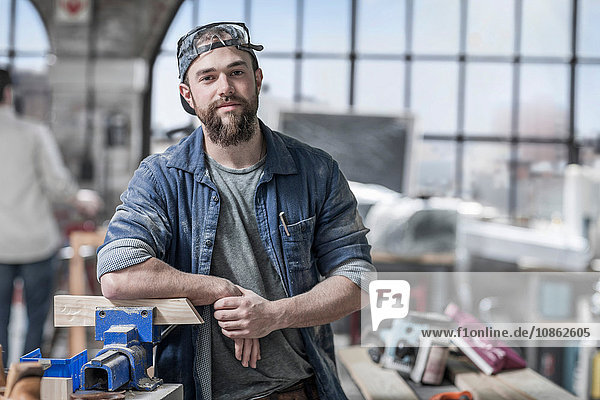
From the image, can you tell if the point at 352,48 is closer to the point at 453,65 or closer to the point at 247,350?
the point at 453,65

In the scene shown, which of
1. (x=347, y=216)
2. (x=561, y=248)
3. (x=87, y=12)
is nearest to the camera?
(x=347, y=216)

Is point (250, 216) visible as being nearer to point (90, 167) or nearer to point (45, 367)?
point (45, 367)

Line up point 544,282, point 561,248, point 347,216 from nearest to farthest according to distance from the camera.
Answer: point 347,216 < point 544,282 < point 561,248

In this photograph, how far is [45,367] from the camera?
52.0 inches

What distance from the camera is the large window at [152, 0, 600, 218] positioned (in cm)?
736

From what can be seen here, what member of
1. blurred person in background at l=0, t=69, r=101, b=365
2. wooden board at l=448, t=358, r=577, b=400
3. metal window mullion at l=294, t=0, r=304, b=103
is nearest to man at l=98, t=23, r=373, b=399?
wooden board at l=448, t=358, r=577, b=400

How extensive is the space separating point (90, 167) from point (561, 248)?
4.59m

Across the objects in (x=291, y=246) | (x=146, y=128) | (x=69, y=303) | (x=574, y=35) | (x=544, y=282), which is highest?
(x=574, y=35)

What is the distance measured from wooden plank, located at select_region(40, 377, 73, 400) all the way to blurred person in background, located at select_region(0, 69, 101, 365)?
2.34m

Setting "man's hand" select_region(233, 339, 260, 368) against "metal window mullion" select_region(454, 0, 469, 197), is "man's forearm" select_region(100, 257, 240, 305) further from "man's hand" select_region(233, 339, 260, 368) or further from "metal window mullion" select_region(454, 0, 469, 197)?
"metal window mullion" select_region(454, 0, 469, 197)

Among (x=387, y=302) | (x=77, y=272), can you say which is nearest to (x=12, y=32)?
(x=77, y=272)

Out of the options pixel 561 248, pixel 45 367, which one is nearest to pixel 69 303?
pixel 45 367

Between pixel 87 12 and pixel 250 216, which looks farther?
pixel 87 12

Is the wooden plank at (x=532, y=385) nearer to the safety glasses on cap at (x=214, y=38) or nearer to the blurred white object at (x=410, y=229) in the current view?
the safety glasses on cap at (x=214, y=38)
